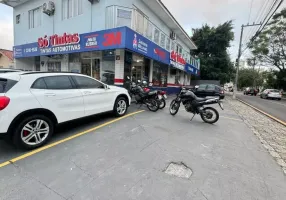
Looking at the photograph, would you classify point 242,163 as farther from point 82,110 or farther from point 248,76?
point 248,76

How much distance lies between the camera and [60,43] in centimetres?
1008

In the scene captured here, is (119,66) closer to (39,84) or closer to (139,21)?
(139,21)

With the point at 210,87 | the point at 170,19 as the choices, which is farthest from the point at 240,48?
the point at 170,19

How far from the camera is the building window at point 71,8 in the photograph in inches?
428

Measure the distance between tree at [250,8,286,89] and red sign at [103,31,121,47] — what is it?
25.7 m

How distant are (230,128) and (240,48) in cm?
1699

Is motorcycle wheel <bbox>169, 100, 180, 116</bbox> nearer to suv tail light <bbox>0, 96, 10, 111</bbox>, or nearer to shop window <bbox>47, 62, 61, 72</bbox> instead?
suv tail light <bbox>0, 96, 10, 111</bbox>

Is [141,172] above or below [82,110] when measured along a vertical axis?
below

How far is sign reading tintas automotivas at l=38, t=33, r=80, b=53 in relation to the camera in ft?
31.0

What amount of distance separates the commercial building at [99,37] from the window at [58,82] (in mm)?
4188

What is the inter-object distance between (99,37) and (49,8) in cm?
641

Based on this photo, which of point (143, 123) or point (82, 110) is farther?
point (143, 123)

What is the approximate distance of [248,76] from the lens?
56.0m

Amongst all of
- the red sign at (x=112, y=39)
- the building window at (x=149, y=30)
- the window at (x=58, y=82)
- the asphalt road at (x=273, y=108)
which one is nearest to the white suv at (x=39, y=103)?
the window at (x=58, y=82)
